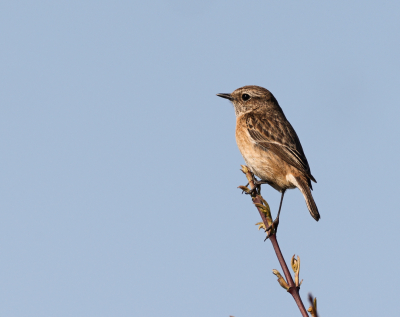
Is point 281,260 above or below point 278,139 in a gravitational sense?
below

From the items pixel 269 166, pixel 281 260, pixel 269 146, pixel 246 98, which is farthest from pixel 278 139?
pixel 281 260

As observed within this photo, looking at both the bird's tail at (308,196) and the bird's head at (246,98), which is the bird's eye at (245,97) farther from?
the bird's tail at (308,196)

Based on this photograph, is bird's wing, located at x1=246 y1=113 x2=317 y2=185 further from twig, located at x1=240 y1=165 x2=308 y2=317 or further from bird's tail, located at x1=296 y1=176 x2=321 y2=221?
twig, located at x1=240 y1=165 x2=308 y2=317

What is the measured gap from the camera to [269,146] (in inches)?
351

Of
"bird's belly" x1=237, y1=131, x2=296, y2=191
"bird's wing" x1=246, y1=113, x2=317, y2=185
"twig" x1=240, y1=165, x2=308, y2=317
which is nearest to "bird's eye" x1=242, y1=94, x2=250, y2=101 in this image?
"bird's wing" x1=246, y1=113, x2=317, y2=185

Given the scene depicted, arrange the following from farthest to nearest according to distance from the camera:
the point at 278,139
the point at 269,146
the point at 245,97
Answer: the point at 245,97 → the point at 278,139 → the point at 269,146

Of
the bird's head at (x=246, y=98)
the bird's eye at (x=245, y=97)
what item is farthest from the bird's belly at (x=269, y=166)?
the bird's eye at (x=245, y=97)

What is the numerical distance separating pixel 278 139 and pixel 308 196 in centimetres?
186

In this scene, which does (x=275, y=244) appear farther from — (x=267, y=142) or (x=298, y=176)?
(x=267, y=142)

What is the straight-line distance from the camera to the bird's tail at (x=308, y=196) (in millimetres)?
6883

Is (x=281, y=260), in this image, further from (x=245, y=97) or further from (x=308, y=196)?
(x=245, y=97)

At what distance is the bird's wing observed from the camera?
8.57 meters

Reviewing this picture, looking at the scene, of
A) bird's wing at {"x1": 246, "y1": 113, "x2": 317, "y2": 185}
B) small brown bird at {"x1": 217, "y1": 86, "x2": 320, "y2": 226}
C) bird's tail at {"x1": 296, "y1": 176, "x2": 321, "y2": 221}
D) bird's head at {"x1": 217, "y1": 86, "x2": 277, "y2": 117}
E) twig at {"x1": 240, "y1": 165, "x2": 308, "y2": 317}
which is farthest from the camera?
bird's head at {"x1": 217, "y1": 86, "x2": 277, "y2": 117}

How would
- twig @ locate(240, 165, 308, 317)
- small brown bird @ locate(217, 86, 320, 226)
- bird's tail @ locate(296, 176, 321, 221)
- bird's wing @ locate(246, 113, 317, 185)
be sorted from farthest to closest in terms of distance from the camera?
bird's wing @ locate(246, 113, 317, 185) → small brown bird @ locate(217, 86, 320, 226) → bird's tail @ locate(296, 176, 321, 221) → twig @ locate(240, 165, 308, 317)
